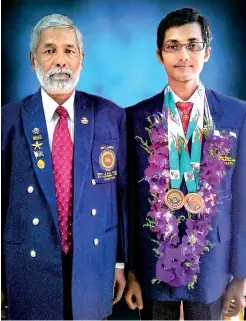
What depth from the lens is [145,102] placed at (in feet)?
5.22

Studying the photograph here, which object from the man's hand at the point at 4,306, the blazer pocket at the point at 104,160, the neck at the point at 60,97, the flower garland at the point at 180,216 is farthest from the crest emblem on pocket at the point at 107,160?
Result: the man's hand at the point at 4,306

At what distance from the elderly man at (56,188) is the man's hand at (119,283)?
0.08 meters

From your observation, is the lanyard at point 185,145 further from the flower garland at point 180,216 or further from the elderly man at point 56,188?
the elderly man at point 56,188

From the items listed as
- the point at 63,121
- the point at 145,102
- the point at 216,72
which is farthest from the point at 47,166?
the point at 216,72

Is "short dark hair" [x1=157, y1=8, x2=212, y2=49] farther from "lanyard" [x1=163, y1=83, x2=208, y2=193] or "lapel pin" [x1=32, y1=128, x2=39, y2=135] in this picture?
"lapel pin" [x1=32, y1=128, x2=39, y2=135]

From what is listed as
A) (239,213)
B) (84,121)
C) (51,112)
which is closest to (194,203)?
(239,213)

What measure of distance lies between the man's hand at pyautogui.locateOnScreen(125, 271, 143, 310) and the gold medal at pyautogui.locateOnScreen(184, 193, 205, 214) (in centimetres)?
32

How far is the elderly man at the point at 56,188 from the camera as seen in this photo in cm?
148

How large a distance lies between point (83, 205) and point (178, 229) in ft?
1.05

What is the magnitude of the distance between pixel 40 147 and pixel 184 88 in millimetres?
504

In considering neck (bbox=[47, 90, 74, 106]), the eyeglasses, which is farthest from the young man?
neck (bbox=[47, 90, 74, 106])

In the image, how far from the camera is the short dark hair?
1518 mm

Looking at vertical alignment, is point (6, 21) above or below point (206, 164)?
above

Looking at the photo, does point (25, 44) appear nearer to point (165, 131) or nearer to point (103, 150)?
point (103, 150)
